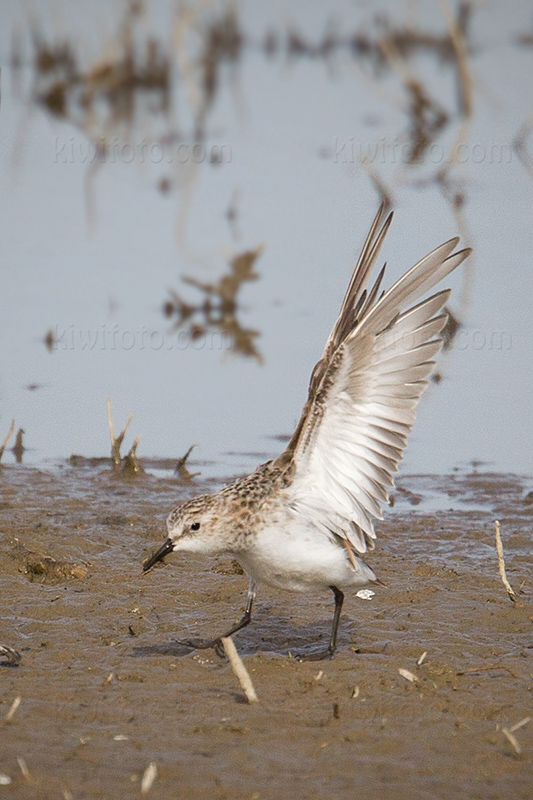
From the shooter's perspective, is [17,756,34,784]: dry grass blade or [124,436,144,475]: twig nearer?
[17,756,34,784]: dry grass blade

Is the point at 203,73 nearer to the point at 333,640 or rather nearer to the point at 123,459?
the point at 123,459

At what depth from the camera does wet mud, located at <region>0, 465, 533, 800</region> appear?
4074 mm

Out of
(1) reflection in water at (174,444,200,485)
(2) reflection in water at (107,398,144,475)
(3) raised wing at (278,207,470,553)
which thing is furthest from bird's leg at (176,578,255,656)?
(2) reflection in water at (107,398,144,475)

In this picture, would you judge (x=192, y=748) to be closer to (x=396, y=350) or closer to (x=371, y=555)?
(x=396, y=350)

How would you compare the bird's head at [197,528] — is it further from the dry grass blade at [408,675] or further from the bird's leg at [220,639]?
the dry grass blade at [408,675]

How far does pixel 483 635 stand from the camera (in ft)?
18.8

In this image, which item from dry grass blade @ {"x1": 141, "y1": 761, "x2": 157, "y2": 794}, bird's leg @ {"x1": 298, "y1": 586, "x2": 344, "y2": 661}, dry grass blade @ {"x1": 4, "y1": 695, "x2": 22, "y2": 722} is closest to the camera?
dry grass blade @ {"x1": 141, "y1": 761, "x2": 157, "y2": 794}

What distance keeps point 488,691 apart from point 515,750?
0.66 m

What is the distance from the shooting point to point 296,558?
17.5 feet

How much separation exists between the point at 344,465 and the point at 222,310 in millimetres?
6075

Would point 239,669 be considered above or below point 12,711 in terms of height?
above

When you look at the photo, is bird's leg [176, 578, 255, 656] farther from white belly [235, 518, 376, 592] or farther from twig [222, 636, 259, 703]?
twig [222, 636, 259, 703]

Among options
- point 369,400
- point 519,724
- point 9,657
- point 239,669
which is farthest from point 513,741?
point 9,657

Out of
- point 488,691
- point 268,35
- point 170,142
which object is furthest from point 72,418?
point 268,35
